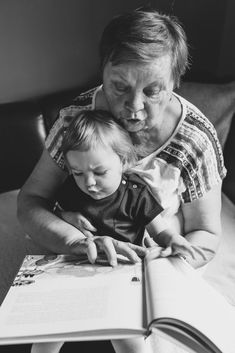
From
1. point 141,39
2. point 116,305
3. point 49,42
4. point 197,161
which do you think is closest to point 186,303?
point 116,305

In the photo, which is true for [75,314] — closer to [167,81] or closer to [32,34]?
[167,81]

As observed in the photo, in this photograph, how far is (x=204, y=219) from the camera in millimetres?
1156

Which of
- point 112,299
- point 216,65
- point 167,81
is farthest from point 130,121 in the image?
point 216,65

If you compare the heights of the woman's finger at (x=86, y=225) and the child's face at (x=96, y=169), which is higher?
the child's face at (x=96, y=169)

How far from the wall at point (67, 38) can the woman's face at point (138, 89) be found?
70cm

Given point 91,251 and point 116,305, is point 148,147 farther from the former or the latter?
point 116,305

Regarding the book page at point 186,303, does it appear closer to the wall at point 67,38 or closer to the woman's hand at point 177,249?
the woman's hand at point 177,249

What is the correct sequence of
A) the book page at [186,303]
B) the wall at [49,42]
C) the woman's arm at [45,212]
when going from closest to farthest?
the book page at [186,303] → the woman's arm at [45,212] → the wall at [49,42]

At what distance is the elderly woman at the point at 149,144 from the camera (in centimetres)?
97

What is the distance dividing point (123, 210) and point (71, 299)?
0.32m

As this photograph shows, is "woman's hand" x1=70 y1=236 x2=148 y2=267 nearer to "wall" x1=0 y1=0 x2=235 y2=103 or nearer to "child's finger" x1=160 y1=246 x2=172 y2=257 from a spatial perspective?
"child's finger" x1=160 y1=246 x2=172 y2=257

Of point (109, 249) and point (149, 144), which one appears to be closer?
point (109, 249)

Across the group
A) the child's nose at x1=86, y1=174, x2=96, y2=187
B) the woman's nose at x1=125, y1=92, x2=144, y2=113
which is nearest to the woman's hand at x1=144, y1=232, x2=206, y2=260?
the child's nose at x1=86, y1=174, x2=96, y2=187

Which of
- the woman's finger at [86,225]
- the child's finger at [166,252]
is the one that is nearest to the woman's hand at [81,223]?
the woman's finger at [86,225]
